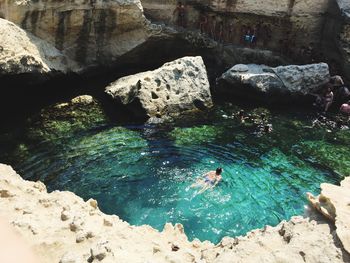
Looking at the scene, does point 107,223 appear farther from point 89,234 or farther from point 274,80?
point 274,80

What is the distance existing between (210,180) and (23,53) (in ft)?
26.4

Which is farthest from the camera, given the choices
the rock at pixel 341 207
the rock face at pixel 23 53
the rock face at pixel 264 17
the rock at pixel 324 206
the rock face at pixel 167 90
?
the rock face at pixel 264 17

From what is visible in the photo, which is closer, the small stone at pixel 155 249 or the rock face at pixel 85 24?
the small stone at pixel 155 249

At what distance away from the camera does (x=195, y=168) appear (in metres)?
13.2

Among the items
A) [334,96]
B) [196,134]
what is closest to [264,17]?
[334,96]

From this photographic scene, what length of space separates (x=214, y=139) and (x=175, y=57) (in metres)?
6.76

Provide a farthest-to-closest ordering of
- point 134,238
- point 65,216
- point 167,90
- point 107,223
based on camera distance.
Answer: point 167,90, point 107,223, point 65,216, point 134,238

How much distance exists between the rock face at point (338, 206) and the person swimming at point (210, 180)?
6.07 metres

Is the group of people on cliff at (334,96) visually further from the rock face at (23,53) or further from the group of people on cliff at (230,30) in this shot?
the rock face at (23,53)

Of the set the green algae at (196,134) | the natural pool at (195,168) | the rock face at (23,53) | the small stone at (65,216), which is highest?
the rock face at (23,53)

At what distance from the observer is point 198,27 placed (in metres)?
20.9

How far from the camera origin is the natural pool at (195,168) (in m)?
11.2

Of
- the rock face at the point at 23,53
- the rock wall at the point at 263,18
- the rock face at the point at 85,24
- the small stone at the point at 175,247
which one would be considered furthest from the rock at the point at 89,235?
the rock wall at the point at 263,18

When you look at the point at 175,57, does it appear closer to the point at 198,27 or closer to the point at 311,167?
the point at 198,27
